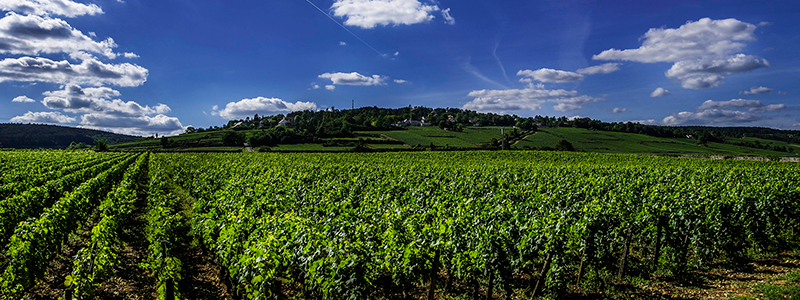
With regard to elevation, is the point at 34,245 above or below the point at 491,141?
below

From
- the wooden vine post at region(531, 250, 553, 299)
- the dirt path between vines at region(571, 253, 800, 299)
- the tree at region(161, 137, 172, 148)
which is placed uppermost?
the tree at region(161, 137, 172, 148)

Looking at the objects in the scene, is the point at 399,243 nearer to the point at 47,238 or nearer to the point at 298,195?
the point at 298,195

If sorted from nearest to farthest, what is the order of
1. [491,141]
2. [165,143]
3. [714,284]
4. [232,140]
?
[714,284] → [491,141] → [232,140] → [165,143]

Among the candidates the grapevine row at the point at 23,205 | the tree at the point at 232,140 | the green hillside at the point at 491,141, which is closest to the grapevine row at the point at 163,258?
the grapevine row at the point at 23,205

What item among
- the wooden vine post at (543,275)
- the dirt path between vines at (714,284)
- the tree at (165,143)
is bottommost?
the dirt path between vines at (714,284)

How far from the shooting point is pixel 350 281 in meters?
6.41

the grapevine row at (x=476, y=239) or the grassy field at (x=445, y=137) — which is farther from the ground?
the grassy field at (x=445, y=137)

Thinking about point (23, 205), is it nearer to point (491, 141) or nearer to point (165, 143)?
point (491, 141)

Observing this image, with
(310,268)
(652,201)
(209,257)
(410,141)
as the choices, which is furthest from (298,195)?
(410,141)

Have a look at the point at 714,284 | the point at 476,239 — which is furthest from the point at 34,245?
the point at 714,284

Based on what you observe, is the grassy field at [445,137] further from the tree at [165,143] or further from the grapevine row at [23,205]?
the grapevine row at [23,205]

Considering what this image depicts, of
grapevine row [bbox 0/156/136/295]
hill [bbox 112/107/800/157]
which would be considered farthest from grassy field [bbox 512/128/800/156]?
grapevine row [bbox 0/156/136/295]

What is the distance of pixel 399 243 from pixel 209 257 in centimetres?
794

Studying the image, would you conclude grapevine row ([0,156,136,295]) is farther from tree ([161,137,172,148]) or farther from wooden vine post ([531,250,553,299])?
tree ([161,137,172,148])
